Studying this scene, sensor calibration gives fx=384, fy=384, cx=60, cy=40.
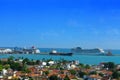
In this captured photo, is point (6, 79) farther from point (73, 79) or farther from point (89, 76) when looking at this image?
point (89, 76)

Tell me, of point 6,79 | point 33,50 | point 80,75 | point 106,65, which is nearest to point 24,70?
point 80,75

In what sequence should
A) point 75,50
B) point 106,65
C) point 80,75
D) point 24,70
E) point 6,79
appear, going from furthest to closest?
point 75,50, point 106,65, point 24,70, point 80,75, point 6,79

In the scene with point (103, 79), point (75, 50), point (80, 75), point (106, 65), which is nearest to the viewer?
point (103, 79)

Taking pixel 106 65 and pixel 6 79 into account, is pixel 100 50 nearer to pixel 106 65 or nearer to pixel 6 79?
pixel 106 65

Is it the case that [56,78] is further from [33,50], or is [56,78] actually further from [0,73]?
[33,50]

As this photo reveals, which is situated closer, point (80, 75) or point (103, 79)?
point (103, 79)

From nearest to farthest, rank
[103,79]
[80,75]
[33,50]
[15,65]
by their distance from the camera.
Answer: [103,79] → [80,75] → [15,65] → [33,50]

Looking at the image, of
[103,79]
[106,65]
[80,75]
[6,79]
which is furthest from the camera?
[106,65]

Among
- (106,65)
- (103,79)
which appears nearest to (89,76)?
(103,79)

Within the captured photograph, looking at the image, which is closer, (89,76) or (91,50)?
(89,76)
